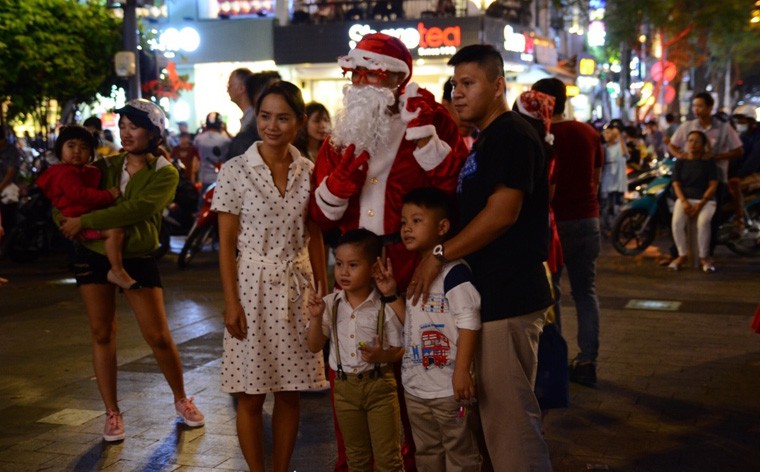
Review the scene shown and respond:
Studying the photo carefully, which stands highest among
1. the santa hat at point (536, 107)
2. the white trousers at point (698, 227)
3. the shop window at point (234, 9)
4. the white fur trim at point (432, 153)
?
the shop window at point (234, 9)

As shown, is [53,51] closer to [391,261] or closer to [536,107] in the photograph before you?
[536,107]

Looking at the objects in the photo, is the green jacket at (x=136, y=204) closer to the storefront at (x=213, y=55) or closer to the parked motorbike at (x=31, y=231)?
the parked motorbike at (x=31, y=231)

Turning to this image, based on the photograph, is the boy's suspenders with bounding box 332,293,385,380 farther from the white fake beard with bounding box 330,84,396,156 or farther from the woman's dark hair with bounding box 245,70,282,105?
the woman's dark hair with bounding box 245,70,282,105

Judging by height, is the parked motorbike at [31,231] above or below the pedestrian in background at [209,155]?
below

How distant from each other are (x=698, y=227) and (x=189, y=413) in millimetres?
7840

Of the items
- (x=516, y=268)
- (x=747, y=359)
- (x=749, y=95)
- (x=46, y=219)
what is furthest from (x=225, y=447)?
(x=749, y=95)

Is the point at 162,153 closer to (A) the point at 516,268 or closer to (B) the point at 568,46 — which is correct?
(A) the point at 516,268

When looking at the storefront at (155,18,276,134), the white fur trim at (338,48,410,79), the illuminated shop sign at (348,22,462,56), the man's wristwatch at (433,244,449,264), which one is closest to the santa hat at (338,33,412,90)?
the white fur trim at (338,48,410,79)

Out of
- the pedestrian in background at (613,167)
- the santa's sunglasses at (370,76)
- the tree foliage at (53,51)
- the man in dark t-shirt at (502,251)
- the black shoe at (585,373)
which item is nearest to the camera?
the man in dark t-shirt at (502,251)

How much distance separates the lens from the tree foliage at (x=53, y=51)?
41.9 feet

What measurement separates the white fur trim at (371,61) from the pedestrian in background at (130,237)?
1.65 meters

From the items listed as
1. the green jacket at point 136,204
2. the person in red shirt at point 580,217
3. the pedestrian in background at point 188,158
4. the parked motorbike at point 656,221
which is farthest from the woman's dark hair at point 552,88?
the pedestrian in background at point 188,158

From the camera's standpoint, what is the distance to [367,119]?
152 inches

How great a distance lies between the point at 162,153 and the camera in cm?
548
